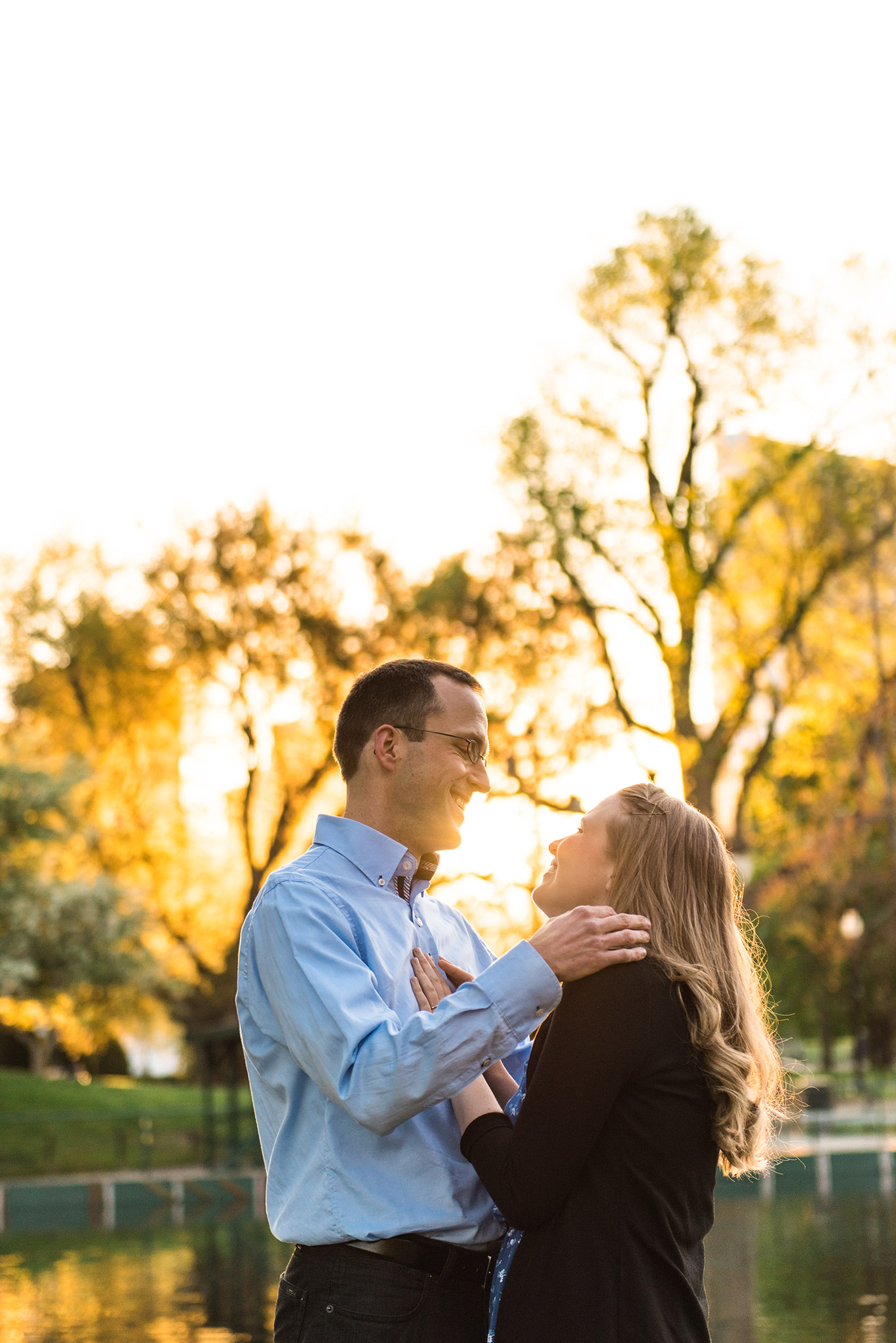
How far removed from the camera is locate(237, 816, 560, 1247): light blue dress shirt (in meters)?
2.69

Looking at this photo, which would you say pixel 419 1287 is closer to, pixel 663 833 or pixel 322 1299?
pixel 322 1299

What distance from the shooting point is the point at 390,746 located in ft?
11.2

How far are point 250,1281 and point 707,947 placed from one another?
12.5 metres

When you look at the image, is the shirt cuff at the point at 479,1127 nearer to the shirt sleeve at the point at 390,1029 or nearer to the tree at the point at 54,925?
the shirt sleeve at the point at 390,1029

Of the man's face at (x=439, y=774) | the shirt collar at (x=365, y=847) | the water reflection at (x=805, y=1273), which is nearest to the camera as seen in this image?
the shirt collar at (x=365, y=847)

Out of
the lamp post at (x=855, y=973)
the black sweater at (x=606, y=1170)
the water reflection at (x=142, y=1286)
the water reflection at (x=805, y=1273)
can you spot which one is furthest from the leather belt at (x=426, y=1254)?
the lamp post at (x=855, y=973)

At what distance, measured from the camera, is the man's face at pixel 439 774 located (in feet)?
11.2

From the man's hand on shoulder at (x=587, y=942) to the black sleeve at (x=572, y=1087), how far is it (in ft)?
0.17

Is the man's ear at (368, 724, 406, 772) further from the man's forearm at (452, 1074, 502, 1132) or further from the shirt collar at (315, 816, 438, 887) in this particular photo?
the man's forearm at (452, 1074, 502, 1132)

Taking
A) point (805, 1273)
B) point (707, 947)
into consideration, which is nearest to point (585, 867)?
point (707, 947)

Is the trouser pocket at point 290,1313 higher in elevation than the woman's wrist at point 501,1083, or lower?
lower

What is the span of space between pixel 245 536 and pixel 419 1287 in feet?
92.3

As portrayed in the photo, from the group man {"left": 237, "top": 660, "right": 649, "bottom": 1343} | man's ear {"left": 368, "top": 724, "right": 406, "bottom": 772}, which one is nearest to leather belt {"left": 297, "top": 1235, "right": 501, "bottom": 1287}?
man {"left": 237, "top": 660, "right": 649, "bottom": 1343}

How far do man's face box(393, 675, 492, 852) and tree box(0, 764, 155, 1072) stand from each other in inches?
863
